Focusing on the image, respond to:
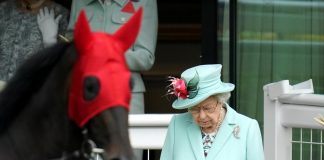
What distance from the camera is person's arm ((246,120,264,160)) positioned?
4965 millimetres

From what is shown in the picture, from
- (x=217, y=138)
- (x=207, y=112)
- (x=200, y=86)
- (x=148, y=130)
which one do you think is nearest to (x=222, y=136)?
(x=217, y=138)

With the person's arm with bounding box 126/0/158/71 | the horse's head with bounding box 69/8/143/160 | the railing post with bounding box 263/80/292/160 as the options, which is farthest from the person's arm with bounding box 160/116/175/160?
the horse's head with bounding box 69/8/143/160

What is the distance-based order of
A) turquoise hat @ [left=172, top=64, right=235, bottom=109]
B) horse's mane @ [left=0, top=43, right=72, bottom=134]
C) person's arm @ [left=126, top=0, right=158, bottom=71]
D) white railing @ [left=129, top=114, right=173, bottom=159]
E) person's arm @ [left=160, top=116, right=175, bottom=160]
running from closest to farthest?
horse's mane @ [left=0, top=43, right=72, bottom=134], turquoise hat @ [left=172, top=64, right=235, bottom=109], person's arm @ [left=160, top=116, right=175, bottom=160], white railing @ [left=129, top=114, right=173, bottom=159], person's arm @ [left=126, top=0, right=158, bottom=71]

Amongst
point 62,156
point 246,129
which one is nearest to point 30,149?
point 62,156

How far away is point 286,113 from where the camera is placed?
5.88 m

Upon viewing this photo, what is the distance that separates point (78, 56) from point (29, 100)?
0.24 metres

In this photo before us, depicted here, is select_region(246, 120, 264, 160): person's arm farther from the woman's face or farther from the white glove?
the white glove

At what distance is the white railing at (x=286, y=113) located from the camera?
19.0ft

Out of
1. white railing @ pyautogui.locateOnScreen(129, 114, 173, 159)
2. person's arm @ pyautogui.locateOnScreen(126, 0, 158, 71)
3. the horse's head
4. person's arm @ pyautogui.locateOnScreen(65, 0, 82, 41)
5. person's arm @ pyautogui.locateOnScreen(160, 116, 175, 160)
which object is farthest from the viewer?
person's arm @ pyautogui.locateOnScreen(65, 0, 82, 41)

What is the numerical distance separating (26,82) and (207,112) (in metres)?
1.79

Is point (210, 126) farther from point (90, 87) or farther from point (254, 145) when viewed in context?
point (90, 87)

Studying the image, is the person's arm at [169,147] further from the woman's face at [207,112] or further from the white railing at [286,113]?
the white railing at [286,113]

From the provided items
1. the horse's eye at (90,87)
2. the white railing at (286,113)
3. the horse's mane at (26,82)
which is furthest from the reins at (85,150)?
the white railing at (286,113)

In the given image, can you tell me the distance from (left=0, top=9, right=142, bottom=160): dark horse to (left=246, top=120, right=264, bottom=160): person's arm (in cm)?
171
